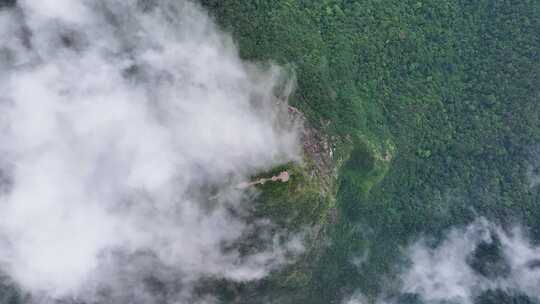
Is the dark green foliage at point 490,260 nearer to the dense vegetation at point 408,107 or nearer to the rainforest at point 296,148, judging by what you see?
the rainforest at point 296,148

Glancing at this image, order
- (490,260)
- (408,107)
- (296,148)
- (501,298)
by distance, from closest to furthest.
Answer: (296,148)
(408,107)
(501,298)
(490,260)

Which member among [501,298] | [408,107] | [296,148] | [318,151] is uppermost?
[408,107]

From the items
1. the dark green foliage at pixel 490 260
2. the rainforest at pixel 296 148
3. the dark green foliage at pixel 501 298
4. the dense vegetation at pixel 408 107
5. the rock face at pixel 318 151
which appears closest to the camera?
the rainforest at pixel 296 148

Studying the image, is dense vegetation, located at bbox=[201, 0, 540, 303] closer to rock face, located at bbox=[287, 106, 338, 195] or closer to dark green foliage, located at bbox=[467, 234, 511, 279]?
rock face, located at bbox=[287, 106, 338, 195]

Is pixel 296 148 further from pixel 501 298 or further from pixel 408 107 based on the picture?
pixel 501 298

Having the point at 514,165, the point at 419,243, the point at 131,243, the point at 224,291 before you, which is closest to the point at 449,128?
the point at 514,165

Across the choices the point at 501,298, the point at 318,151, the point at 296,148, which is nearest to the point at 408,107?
the point at 318,151

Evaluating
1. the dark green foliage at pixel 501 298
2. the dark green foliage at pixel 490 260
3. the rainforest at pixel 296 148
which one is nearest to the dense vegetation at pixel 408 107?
the rainforest at pixel 296 148

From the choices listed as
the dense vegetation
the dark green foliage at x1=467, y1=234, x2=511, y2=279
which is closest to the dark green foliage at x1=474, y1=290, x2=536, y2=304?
the dense vegetation

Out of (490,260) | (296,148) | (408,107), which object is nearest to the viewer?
(296,148)
